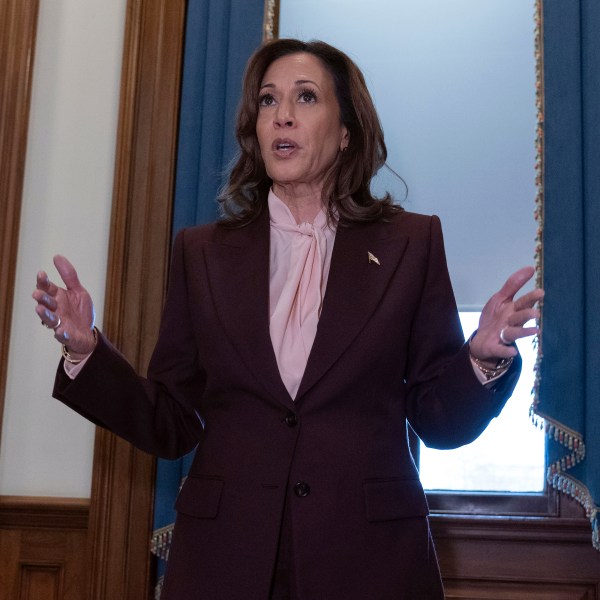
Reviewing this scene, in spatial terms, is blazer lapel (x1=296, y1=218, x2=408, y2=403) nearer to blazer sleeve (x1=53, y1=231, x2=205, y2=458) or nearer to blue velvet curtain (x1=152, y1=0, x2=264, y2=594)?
blazer sleeve (x1=53, y1=231, x2=205, y2=458)

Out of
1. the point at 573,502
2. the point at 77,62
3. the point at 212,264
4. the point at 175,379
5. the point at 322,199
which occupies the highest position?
the point at 77,62

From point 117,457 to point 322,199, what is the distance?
4.10 feet

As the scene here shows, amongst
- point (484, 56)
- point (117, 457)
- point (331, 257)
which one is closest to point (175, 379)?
point (331, 257)

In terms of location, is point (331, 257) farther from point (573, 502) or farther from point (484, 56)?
point (484, 56)

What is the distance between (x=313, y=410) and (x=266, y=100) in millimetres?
810

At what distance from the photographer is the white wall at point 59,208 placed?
297 centimetres

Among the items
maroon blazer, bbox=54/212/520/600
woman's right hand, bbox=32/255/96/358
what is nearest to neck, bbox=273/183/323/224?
maroon blazer, bbox=54/212/520/600

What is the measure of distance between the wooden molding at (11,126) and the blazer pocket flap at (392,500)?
172cm

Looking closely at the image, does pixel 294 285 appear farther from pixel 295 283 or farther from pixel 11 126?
pixel 11 126

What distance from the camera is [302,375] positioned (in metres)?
1.73

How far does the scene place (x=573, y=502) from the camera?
271 centimetres

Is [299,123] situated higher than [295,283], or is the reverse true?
[299,123]

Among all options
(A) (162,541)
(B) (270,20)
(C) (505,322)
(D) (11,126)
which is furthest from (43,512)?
(C) (505,322)

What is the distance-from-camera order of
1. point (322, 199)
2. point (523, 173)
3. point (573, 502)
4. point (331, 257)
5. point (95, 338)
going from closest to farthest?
point (95, 338)
point (331, 257)
point (322, 199)
point (573, 502)
point (523, 173)
